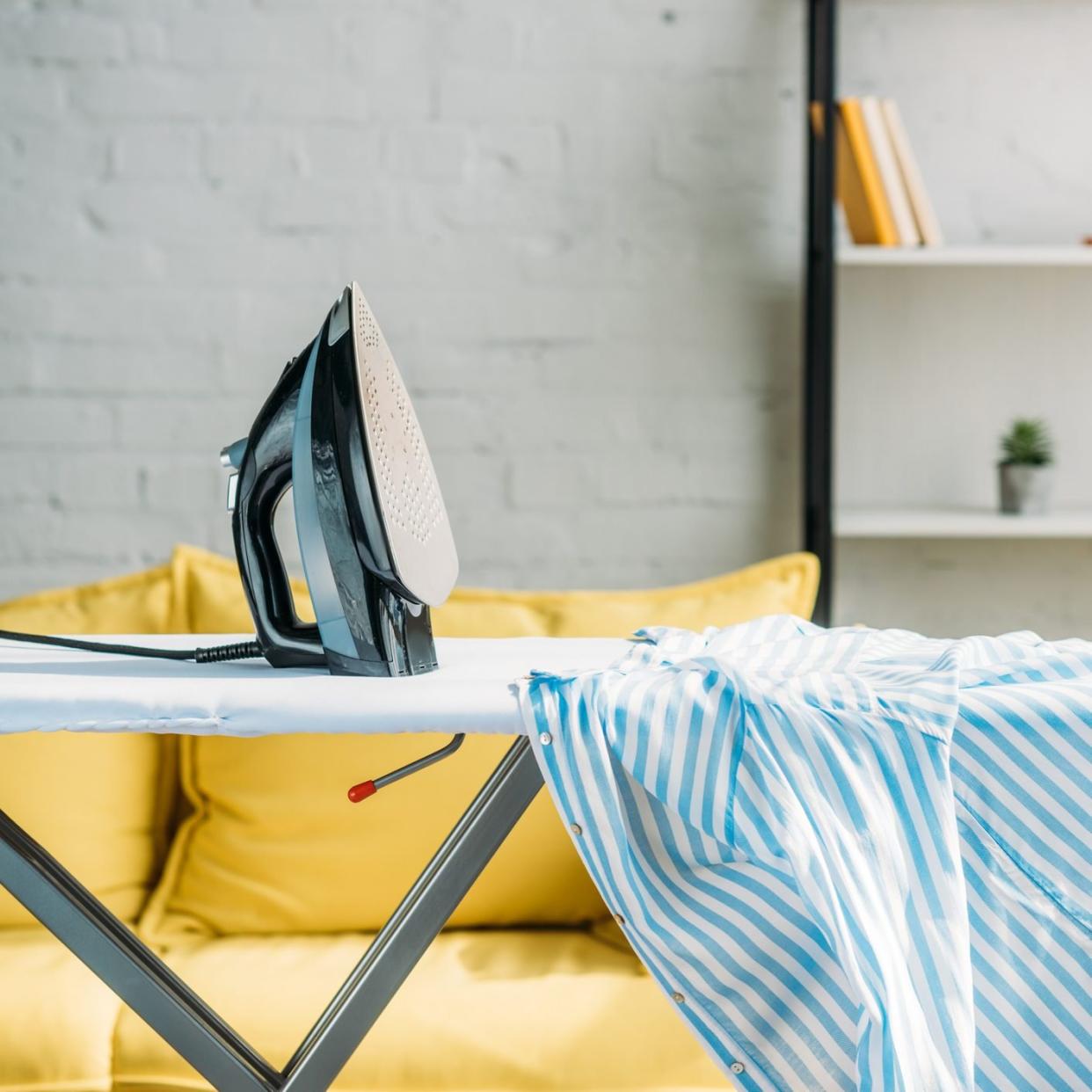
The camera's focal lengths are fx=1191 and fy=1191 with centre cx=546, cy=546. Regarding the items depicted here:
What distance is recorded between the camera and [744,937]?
0.66 metres

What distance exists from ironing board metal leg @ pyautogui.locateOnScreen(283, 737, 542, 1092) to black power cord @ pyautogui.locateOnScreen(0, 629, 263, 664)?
218 millimetres

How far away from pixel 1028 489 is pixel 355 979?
130cm

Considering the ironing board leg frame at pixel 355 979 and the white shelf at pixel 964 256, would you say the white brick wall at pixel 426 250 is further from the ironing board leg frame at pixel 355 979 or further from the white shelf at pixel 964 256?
the ironing board leg frame at pixel 355 979

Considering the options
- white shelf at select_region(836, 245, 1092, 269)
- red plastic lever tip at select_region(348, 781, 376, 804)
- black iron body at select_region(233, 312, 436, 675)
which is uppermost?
white shelf at select_region(836, 245, 1092, 269)

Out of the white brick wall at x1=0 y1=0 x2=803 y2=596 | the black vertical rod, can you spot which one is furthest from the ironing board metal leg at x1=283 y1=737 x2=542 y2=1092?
the white brick wall at x1=0 y1=0 x2=803 y2=596

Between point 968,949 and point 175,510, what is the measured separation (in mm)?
1396

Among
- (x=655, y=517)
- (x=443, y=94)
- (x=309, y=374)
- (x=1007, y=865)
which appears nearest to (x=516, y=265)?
(x=443, y=94)

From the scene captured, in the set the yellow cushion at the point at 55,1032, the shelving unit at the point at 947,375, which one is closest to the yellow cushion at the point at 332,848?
the yellow cushion at the point at 55,1032

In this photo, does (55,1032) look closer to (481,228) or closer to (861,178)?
(481,228)

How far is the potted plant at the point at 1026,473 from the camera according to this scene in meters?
1.68

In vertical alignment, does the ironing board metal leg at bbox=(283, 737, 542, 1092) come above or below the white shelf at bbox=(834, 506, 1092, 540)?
below

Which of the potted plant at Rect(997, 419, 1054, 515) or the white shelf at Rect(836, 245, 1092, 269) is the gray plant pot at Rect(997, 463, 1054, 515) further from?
the white shelf at Rect(836, 245, 1092, 269)

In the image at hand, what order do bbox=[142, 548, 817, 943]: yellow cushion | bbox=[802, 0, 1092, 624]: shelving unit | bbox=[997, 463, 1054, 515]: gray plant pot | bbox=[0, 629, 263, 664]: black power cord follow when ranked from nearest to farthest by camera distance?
bbox=[0, 629, 263, 664]: black power cord
bbox=[142, 548, 817, 943]: yellow cushion
bbox=[997, 463, 1054, 515]: gray plant pot
bbox=[802, 0, 1092, 624]: shelving unit

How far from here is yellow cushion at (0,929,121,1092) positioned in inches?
39.9
